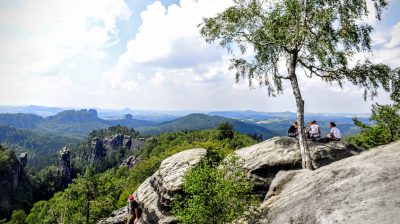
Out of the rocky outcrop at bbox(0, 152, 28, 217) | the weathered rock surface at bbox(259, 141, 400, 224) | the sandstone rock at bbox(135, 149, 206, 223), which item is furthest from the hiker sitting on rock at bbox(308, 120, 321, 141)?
the rocky outcrop at bbox(0, 152, 28, 217)

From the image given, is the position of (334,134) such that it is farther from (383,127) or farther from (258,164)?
(383,127)

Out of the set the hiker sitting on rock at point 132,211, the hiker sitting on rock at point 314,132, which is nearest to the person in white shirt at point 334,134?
the hiker sitting on rock at point 314,132

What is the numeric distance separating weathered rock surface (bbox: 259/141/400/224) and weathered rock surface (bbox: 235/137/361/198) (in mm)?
8974

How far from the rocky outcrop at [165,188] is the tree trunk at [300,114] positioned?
10.1 metres

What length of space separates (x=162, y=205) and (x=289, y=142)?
1400 centimetres

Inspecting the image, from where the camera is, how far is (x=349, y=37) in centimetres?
2900

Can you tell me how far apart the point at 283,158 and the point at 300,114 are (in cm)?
413

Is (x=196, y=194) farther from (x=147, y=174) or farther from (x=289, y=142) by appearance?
(x=147, y=174)

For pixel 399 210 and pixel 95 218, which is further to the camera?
pixel 95 218

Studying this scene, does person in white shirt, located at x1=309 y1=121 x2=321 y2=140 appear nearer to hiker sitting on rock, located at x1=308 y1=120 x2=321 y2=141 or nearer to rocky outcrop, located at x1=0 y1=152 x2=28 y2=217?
hiker sitting on rock, located at x1=308 y1=120 x2=321 y2=141

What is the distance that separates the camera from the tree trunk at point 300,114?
2708cm

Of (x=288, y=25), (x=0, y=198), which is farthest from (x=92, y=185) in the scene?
(x=0, y=198)

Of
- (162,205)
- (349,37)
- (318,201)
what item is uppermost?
(349,37)

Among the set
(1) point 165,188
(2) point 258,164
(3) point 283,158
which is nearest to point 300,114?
(3) point 283,158
